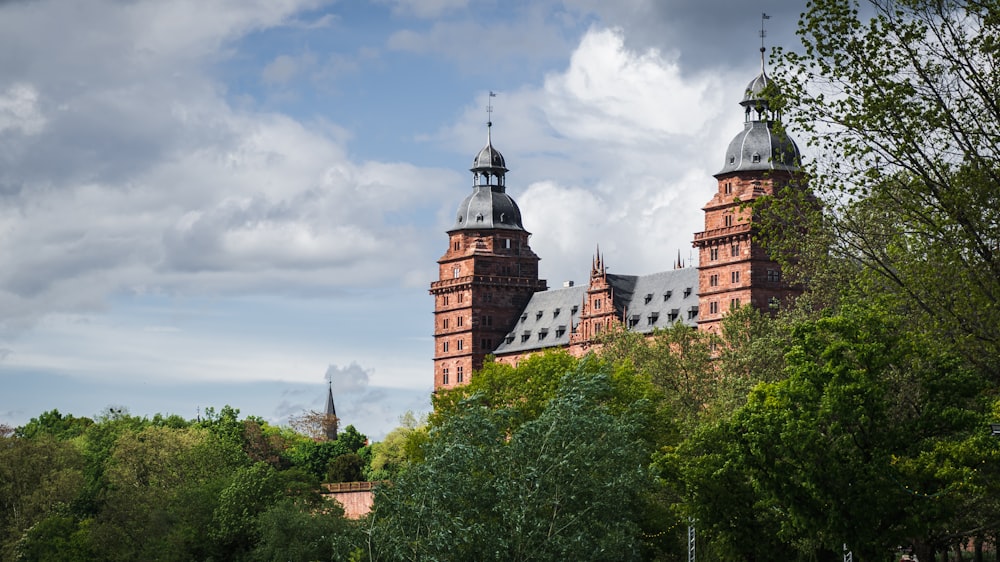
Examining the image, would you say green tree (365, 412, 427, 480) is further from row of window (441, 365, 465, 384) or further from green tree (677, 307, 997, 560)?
green tree (677, 307, 997, 560)

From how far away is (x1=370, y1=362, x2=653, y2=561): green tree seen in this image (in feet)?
142

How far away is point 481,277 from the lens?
452 ft

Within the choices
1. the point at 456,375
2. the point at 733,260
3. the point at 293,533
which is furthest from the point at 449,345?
the point at 293,533

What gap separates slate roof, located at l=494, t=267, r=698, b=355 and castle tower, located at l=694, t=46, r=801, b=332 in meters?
3.97

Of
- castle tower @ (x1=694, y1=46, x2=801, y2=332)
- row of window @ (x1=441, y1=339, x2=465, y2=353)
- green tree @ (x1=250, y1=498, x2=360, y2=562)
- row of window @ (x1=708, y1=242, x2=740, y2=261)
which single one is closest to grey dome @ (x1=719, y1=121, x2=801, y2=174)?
castle tower @ (x1=694, y1=46, x2=801, y2=332)

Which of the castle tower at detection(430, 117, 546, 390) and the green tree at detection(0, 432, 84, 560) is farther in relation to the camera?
the castle tower at detection(430, 117, 546, 390)

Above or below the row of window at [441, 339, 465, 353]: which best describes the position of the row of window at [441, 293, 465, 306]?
above

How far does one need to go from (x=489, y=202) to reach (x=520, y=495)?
3794 inches

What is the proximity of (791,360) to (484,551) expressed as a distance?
10566 mm

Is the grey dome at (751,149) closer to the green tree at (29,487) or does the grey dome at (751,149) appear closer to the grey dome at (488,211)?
the grey dome at (488,211)

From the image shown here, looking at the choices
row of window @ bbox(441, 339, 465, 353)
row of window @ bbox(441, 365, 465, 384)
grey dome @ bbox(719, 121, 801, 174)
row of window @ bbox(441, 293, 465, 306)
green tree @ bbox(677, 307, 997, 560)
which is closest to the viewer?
green tree @ bbox(677, 307, 997, 560)

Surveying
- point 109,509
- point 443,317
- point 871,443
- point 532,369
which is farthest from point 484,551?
point 443,317

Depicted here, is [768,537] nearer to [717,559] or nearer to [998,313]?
[717,559]

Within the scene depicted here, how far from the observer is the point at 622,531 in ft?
147
